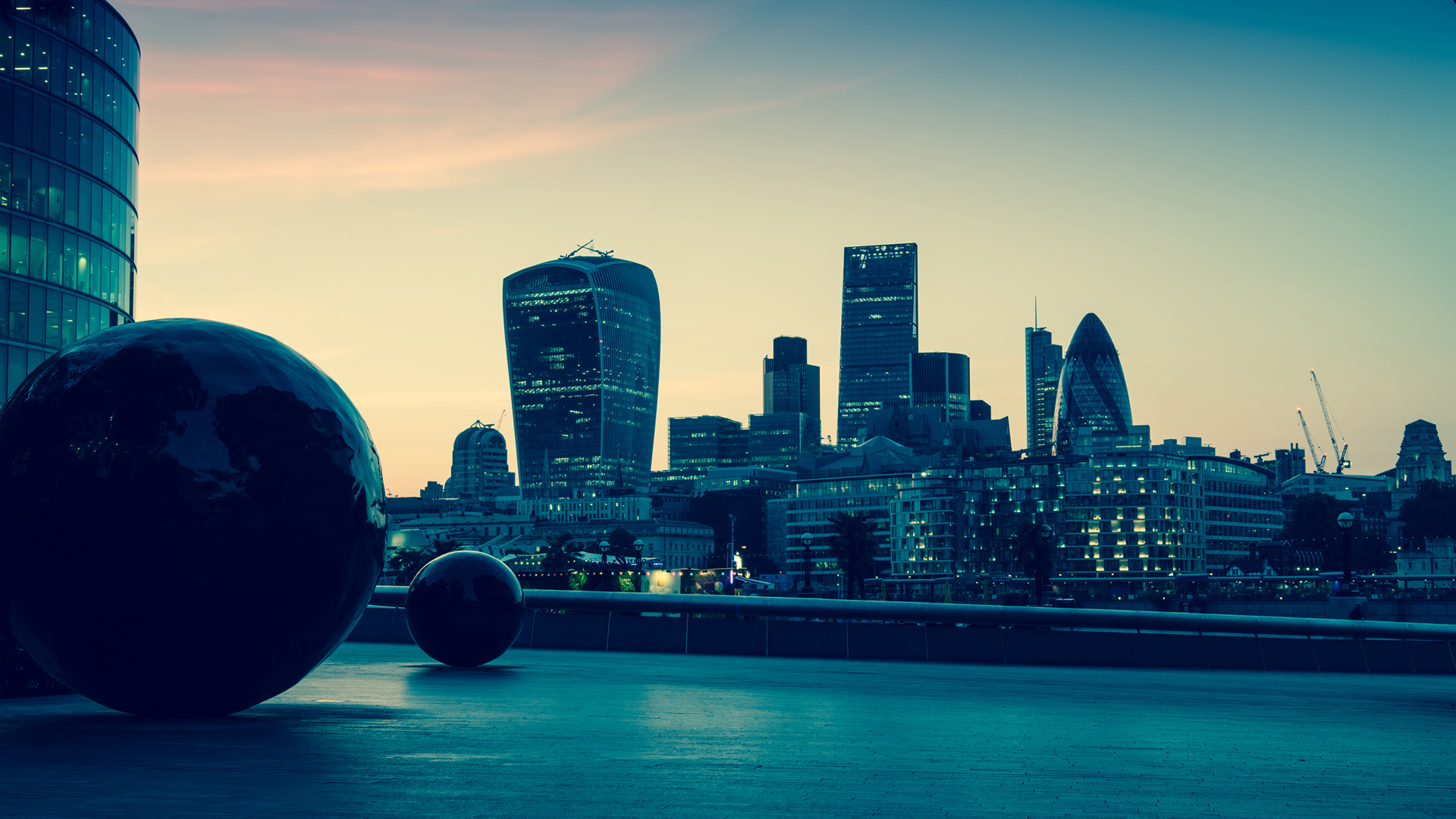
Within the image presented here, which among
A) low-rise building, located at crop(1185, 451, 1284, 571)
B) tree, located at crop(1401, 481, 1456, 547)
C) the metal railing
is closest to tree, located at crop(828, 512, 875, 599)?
tree, located at crop(1401, 481, 1456, 547)

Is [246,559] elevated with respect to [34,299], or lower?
lower

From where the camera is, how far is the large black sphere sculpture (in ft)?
33.6

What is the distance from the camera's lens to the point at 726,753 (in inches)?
383

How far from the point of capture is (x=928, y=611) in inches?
957

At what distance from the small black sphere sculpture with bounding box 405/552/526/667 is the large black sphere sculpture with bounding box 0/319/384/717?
8039 millimetres

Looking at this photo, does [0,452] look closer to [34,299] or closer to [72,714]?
[72,714]

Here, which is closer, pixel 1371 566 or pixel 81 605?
pixel 81 605

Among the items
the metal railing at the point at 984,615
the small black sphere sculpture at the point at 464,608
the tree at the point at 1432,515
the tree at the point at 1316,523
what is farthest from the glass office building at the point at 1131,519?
the small black sphere sculpture at the point at 464,608

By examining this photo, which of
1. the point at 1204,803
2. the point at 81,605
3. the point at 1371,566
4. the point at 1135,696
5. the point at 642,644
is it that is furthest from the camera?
the point at 1371,566

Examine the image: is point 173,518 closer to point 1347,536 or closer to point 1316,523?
point 1347,536

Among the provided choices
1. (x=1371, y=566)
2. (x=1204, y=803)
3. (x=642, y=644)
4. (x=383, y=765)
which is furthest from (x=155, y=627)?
(x=1371, y=566)

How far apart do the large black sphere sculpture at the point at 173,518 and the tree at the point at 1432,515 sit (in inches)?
6928

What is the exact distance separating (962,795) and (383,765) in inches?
154

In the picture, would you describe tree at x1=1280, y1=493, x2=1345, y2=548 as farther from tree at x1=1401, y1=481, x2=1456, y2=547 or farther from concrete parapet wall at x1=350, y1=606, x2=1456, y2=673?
concrete parapet wall at x1=350, y1=606, x2=1456, y2=673
